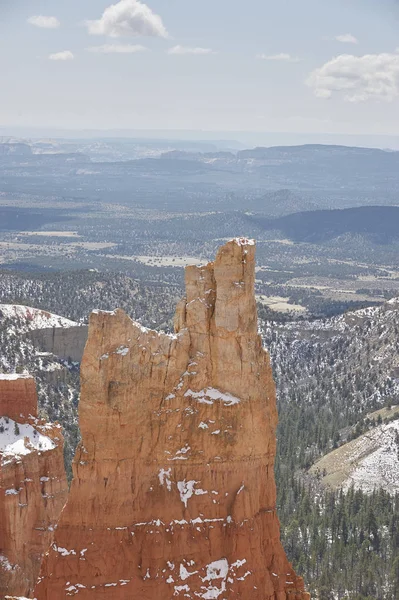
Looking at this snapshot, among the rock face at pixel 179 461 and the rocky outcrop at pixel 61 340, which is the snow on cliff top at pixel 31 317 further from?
the rock face at pixel 179 461

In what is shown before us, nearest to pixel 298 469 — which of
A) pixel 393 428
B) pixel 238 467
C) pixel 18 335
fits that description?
pixel 393 428

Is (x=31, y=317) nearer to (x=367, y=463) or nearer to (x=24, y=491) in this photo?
(x=367, y=463)

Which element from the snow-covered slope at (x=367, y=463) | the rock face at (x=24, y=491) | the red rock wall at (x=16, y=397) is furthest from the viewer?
the snow-covered slope at (x=367, y=463)

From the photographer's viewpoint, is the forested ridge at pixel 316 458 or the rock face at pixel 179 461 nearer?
the rock face at pixel 179 461

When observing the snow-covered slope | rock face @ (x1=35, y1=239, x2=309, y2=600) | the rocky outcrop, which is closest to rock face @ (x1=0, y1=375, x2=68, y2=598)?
rock face @ (x1=35, y1=239, x2=309, y2=600)

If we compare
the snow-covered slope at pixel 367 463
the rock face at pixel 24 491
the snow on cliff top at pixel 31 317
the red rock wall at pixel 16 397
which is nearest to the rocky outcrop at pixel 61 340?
the snow on cliff top at pixel 31 317

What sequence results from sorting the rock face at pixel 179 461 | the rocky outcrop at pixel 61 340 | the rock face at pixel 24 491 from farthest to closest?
the rocky outcrop at pixel 61 340 < the rock face at pixel 24 491 < the rock face at pixel 179 461

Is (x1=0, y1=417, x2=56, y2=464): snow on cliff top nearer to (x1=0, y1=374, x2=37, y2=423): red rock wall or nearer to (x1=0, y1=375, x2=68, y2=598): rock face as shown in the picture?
(x1=0, y1=375, x2=68, y2=598): rock face
